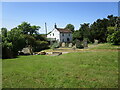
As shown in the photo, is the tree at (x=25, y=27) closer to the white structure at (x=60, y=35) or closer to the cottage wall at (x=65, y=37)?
the white structure at (x=60, y=35)

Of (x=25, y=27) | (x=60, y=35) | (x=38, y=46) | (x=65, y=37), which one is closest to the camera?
(x=38, y=46)

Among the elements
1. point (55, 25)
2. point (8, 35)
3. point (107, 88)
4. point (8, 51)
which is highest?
point (55, 25)

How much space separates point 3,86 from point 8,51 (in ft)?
34.9

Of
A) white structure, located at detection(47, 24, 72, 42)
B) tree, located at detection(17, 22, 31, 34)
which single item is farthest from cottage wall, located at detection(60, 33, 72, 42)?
tree, located at detection(17, 22, 31, 34)

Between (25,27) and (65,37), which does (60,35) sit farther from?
(25,27)

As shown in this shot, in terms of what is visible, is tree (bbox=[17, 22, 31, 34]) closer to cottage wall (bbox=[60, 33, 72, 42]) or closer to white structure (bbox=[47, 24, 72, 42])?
white structure (bbox=[47, 24, 72, 42])

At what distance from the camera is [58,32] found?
1638 inches

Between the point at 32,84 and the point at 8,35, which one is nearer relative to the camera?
the point at 32,84

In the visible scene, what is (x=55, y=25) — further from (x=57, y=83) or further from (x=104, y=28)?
(x=57, y=83)

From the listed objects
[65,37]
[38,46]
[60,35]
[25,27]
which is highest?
[25,27]

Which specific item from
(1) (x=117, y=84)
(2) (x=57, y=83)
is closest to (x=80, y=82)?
(2) (x=57, y=83)

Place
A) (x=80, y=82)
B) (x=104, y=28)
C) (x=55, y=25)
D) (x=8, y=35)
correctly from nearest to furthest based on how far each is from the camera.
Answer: (x=80, y=82)
(x=8, y=35)
(x=104, y=28)
(x=55, y=25)

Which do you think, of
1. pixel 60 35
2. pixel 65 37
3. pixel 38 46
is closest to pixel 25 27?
pixel 60 35

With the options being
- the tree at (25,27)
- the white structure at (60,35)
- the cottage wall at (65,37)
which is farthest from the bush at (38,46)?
the tree at (25,27)
